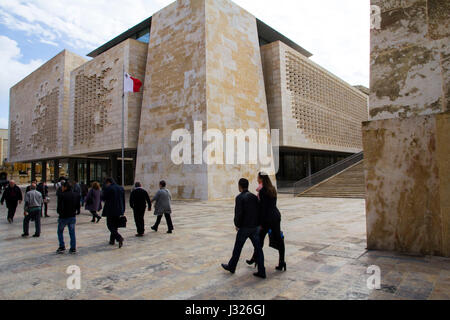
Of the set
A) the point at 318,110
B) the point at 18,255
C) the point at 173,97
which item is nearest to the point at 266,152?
the point at 173,97

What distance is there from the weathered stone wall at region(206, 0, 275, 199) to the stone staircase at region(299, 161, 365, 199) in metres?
4.50

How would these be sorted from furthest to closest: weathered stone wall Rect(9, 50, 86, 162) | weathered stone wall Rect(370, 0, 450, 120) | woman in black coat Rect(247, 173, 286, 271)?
weathered stone wall Rect(9, 50, 86, 162) < weathered stone wall Rect(370, 0, 450, 120) < woman in black coat Rect(247, 173, 286, 271)

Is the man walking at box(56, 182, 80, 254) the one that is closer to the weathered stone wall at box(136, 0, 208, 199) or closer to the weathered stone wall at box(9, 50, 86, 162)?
the weathered stone wall at box(136, 0, 208, 199)

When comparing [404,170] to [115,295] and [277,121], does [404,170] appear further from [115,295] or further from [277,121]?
[277,121]

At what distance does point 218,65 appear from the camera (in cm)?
1920

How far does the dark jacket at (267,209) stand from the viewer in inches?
175

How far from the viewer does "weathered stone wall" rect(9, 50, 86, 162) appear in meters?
31.7

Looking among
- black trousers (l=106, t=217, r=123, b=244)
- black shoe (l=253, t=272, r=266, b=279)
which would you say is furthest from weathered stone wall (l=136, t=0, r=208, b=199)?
black shoe (l=253, t=272, r=266, b=279)

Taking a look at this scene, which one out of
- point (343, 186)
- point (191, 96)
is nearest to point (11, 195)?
point (191, 96)

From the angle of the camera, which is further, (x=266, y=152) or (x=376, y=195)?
(x=266, y=152)

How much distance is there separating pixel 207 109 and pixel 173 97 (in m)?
3.53

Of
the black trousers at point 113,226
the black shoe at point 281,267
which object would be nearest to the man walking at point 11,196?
the black trousers at point 113,226

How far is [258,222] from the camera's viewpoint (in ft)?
14.7

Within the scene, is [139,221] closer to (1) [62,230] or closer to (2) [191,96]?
(1) [62,230]
